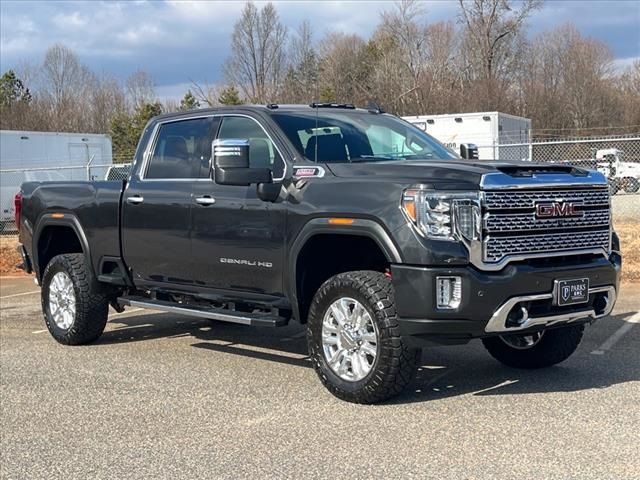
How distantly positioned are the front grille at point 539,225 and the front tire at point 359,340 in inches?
30.5

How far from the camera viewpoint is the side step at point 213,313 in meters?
6.24

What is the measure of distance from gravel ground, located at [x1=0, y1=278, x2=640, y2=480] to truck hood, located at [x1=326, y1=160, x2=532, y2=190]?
60.3 inches

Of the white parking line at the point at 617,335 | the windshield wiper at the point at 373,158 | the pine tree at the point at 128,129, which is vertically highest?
the pine tree at the point at 128,129

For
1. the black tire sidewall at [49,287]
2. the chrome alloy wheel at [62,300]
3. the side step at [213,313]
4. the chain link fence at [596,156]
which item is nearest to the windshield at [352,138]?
the side step at [213,313]

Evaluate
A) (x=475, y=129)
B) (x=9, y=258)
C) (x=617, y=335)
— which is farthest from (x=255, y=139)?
(x=475, y=129)

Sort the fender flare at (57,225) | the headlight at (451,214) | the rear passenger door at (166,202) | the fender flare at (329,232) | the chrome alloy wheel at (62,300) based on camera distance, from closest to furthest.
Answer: the headlight at (451,214) < the fender flare at (329,232) < the rear passenger door at (166,202) < the fender flare at (57,225) < the chrome alloy wheel at (62,300)

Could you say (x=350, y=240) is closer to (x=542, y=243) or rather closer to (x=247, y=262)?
(x=247, y=262)

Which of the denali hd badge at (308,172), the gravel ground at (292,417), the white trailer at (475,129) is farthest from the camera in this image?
the white trailer at (475,129)

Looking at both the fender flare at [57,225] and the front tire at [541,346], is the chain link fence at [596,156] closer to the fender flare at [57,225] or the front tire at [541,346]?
the front tire at [541,346]

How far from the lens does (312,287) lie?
622 centimetres

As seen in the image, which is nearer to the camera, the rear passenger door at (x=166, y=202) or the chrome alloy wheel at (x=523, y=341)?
the chrome alloy wheel at (x=523, y=341)

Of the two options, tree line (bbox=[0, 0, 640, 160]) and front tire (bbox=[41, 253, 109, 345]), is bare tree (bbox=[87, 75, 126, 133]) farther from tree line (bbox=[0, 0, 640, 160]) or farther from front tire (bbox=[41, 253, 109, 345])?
front tire (bbox=[41, 253, 109, 345])

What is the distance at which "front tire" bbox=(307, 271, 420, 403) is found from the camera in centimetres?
543

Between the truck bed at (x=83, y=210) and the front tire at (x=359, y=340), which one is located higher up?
the truck bed at (x=83, y=210)
